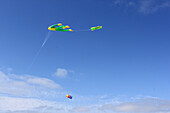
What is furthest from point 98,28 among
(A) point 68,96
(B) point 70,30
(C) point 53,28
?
(A) point 68,96

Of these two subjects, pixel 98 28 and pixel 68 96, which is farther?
pixel 68 96

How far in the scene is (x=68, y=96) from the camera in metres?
112

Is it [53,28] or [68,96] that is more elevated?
[53,28]

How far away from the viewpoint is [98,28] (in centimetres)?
8631

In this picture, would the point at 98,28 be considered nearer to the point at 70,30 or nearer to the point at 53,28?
the point at 70,30

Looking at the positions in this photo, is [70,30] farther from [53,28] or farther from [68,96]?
[68,96]

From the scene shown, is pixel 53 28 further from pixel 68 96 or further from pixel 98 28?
pixel 68 96

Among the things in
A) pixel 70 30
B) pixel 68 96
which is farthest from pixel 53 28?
pixel 68 96

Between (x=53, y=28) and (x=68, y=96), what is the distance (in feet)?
149

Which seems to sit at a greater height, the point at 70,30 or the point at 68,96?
the point at 70,30

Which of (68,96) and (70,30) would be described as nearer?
(70,30)

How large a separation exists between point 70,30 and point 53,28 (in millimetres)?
7017

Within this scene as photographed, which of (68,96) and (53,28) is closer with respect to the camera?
(53,28)

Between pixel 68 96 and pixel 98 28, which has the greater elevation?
pixel 98 28
